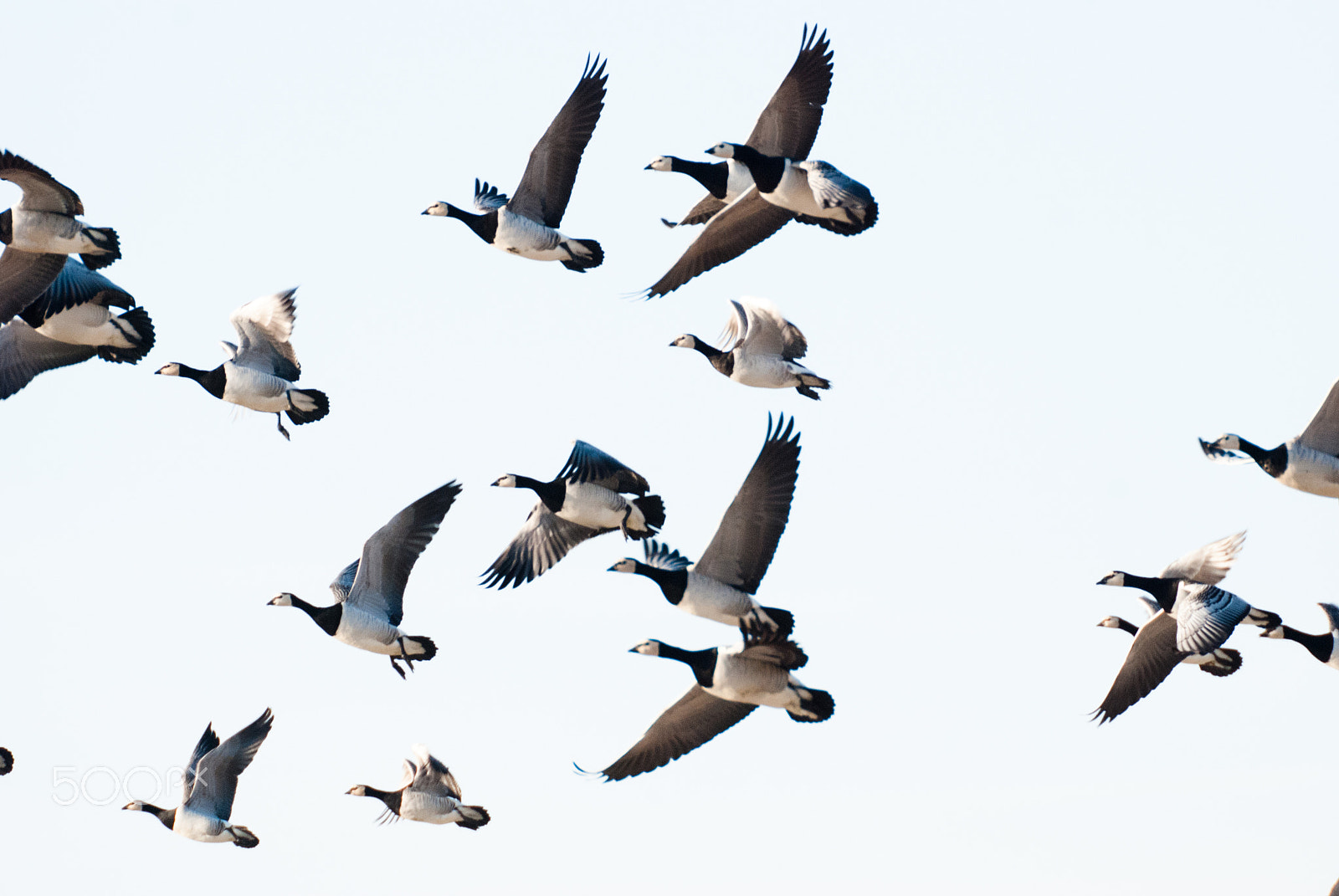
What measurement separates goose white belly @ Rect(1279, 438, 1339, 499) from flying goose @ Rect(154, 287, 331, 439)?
11.1 meters

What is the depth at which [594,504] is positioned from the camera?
63.4 ft

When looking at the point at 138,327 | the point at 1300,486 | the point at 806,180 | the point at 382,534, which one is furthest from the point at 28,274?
the point at 1300,486

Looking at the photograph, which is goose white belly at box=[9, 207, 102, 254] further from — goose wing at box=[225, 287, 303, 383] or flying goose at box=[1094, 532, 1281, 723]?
flying goose at box=[1094, 532, 1281, 723]

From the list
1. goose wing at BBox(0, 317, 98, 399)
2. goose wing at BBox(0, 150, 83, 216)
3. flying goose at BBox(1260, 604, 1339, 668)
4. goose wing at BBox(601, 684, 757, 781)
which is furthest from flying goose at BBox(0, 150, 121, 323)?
flying goose at BBox(1260, 604, 1339, 668)

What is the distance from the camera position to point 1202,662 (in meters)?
22.3

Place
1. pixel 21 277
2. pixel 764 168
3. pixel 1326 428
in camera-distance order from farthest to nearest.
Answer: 1. pixel 1326 428
2. pixel 21 277
3. pixel 764 168

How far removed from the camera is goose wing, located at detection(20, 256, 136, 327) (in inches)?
803

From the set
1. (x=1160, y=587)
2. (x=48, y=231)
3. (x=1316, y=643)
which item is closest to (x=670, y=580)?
(x=1160, y=587)

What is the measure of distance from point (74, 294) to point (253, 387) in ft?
7.43

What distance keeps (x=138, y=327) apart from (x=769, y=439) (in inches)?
351

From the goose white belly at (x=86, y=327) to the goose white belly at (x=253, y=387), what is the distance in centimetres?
133

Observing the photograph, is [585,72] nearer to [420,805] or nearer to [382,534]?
[382,534]

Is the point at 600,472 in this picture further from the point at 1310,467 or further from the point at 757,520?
the point at 1310,467

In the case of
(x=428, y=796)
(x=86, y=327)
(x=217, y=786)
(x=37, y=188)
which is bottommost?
(x=217, y=786)
